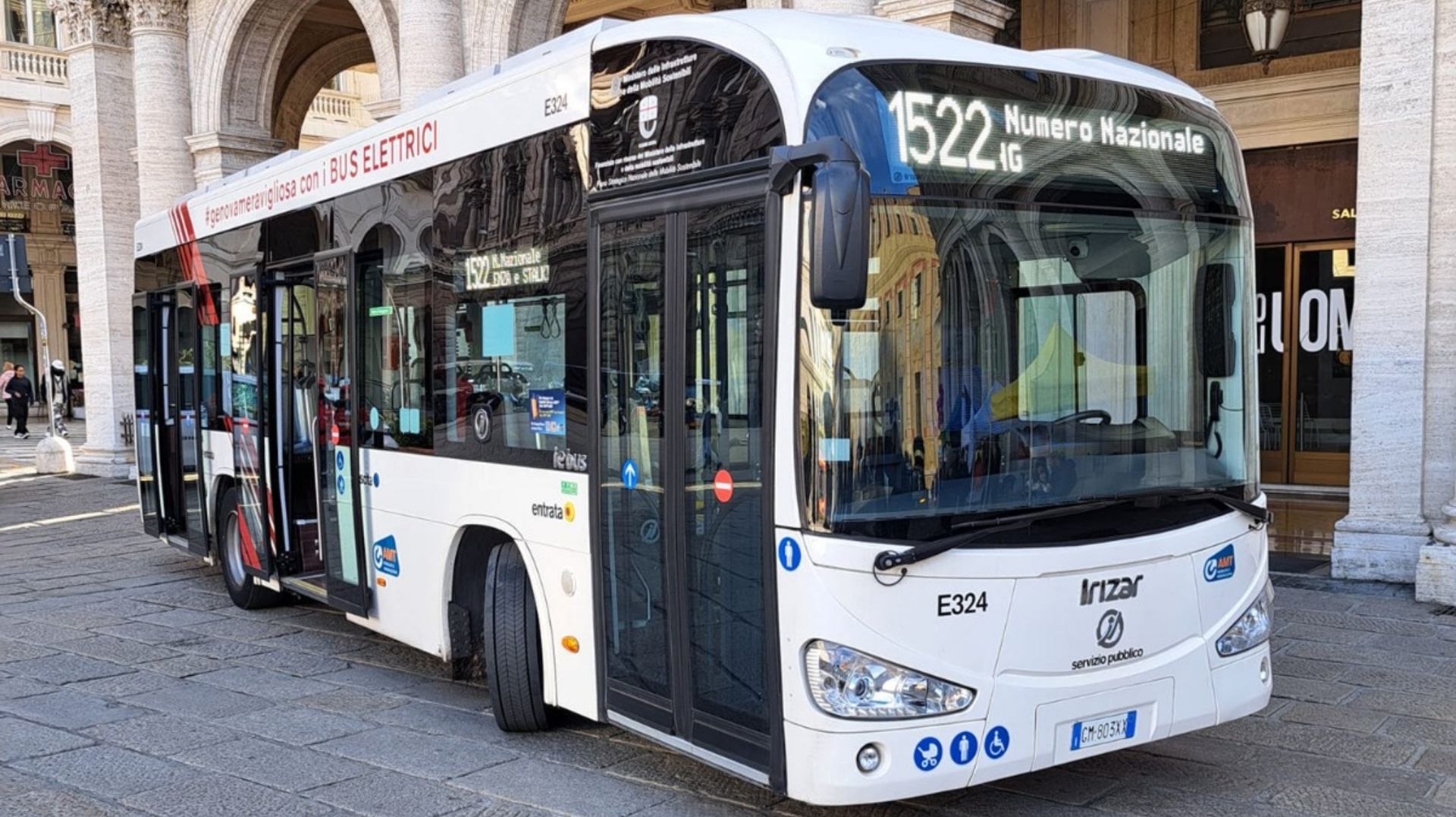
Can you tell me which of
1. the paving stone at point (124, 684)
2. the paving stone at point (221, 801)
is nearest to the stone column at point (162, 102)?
the paving stone at point (124, 684)

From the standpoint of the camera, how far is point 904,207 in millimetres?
3951

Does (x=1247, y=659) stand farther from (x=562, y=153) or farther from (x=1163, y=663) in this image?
(x=562, y=153)

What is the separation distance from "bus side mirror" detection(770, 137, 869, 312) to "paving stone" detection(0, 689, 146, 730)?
4.62 m

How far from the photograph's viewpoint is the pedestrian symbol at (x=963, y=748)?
13.0 ft

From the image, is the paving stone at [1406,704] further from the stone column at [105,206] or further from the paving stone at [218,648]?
the stone column at [105,206]

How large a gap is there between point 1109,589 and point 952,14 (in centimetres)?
652

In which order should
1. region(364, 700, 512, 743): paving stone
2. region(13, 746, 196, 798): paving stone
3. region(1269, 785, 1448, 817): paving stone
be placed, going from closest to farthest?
region(1269, 785, 1448, 817): paving stone
region(13, 746, 196, 798): paving stone
region(364, 700, 512, 743): paving stone

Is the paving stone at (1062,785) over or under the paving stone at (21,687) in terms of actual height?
over

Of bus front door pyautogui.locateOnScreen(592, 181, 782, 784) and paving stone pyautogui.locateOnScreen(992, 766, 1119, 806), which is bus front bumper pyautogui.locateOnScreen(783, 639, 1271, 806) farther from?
paving stone pyautogui.locateOnScreen(992, 766, 1119, 806)

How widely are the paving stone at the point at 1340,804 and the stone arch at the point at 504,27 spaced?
10.6 m

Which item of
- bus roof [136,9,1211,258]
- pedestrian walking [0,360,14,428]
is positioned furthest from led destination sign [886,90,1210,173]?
pedestrian walking [0,360,14,428]

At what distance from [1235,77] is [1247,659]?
33.8 feet

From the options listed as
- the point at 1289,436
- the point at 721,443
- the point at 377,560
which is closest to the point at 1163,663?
the point at 721,443

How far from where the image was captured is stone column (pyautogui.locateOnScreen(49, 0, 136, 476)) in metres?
18.8
